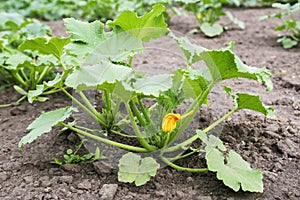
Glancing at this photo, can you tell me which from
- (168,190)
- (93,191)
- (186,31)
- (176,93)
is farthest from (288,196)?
(186,31)

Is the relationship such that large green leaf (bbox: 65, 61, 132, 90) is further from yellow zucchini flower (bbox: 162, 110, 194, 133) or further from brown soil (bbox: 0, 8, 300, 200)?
brown soil (bbox: 0, 8, 300, 200)

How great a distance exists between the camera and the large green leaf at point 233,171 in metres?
1.86

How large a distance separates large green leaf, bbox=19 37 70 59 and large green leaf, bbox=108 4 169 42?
0.91ft

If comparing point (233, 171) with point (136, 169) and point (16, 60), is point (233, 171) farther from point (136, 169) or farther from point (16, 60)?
point (16, 60)

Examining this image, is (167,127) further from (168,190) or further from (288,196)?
(288,196)

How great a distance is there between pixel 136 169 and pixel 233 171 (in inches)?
17.8

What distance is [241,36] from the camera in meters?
4.41

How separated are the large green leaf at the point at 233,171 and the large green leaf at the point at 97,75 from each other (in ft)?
1.74

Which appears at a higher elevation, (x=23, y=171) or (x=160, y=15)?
(x=160, y=15)

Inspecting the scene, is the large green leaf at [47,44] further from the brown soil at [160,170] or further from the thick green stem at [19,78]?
the thick green stem at [19,78]

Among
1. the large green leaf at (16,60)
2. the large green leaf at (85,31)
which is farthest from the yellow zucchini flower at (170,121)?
the large green leaf at (16,60)

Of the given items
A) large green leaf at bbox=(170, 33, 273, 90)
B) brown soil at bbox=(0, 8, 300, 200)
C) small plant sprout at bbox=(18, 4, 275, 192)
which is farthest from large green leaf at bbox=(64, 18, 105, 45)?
brown soil at bbox=(0, 8, 300, 200)

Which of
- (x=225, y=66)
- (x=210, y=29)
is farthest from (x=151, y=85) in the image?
(x=210, y=29)

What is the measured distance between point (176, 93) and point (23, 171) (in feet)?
2.84
